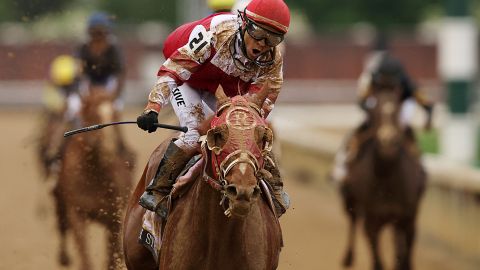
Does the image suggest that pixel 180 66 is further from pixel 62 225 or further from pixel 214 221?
pixel 62 225

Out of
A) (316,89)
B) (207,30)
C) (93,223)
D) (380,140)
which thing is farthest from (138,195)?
(316,89)

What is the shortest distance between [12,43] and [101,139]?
31258 mm

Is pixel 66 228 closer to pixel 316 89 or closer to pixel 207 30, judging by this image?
pixel 207 30

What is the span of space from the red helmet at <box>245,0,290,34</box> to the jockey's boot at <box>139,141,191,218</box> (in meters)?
0.89

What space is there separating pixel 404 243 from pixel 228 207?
5.20 metres

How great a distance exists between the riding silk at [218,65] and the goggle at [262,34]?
24cm

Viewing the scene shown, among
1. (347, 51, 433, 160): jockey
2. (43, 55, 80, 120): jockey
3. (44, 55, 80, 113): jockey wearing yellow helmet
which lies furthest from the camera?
(44, 55, 80, 113): jockey wearing yellow helmet

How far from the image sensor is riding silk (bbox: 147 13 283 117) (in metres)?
5.76

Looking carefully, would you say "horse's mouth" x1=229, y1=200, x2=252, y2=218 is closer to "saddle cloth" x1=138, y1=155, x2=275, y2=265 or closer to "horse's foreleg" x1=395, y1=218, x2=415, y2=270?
"saddle cloth" x1=138, y1=155, x2=275, y2=265

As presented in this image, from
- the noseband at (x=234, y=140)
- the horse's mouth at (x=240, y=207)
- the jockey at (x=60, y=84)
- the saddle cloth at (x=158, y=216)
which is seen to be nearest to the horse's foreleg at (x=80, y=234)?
the saddle cloth at (x=158, y=216)

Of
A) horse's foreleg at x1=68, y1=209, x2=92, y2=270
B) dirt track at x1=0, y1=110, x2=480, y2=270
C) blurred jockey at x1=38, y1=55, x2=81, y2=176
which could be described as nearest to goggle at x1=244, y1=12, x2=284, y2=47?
dirt track at x1=0, y1=110, x2=480, y2=270

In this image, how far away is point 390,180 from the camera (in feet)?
34.3

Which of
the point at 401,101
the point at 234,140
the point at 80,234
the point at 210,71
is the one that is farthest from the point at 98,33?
the point at 234,140

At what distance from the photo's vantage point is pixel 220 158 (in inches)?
191
